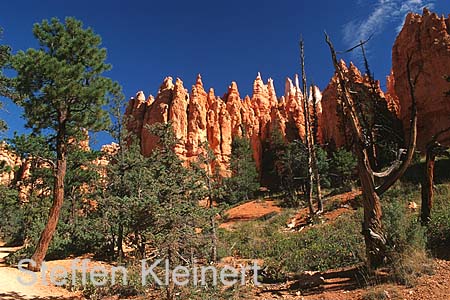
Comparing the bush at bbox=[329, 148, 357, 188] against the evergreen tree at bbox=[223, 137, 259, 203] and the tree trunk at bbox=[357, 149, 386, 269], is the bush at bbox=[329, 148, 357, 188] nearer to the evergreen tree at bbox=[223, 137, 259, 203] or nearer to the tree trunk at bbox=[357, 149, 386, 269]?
the evergreen tree at bbox=[223, 137, 259, 203]

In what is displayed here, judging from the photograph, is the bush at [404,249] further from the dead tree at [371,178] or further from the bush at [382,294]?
the bush at [382,294]

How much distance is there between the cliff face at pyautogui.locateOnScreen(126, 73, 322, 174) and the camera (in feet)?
189

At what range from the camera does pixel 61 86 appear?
11.9 metres

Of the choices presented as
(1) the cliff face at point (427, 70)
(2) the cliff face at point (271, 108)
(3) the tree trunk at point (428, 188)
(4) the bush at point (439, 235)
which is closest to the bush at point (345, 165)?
(1) the cliff face at point (427, 70)

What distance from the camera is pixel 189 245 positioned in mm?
7156

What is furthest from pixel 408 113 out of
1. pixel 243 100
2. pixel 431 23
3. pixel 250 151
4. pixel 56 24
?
pixel 56 24

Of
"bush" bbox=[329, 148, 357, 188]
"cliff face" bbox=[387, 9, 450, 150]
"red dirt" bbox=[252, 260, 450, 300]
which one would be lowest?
"red dirt" bbox=[252, 260, 450, 300]

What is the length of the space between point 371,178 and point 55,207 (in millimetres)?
10473

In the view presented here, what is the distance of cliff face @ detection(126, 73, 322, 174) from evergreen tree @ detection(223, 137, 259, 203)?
154 inches

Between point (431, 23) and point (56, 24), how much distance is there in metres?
42.0

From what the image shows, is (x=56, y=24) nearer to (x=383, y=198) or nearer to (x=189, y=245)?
(x=189, y=245)

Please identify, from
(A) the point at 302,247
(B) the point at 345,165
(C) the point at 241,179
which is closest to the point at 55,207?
(A) the point at 302,247

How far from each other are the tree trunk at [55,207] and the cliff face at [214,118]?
40682 millimetres

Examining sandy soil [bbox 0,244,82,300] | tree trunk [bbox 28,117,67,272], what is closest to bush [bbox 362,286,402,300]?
sandy soil [bbox 0,244,82,300]
